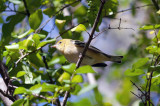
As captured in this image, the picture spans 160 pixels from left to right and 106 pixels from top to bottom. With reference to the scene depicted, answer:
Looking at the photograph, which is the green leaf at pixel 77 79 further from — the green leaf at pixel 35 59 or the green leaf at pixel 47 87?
the green leaf at pixel 35 59

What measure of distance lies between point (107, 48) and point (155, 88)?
669 cm

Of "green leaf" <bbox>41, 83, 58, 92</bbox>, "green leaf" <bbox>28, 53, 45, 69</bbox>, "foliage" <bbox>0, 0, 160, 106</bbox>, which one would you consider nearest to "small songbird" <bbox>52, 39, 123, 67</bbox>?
"foliage" <bbox>0, 0, 160, 106</bbox>

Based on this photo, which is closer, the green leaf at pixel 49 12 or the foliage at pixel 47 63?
the foliage at pixel 47 63

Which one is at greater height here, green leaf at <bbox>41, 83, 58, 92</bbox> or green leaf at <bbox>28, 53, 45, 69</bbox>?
green leaf at <bbox>41, 83, 58, 92</bbox>

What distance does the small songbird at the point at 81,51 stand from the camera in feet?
13.1

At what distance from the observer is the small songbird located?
13.1 ft

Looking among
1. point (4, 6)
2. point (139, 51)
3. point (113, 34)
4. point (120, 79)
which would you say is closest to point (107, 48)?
point (113, 34)

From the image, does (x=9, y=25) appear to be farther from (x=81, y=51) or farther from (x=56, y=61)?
(x=81, y=51)

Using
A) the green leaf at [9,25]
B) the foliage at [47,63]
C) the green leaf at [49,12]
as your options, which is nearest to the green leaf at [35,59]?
the foliage at [47,63]

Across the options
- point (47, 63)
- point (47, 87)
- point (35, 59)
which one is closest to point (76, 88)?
point (47, 87)

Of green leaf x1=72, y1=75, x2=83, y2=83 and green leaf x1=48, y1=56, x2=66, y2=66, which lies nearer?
green leaf x1=72, y1=75, x2=83, y2=83

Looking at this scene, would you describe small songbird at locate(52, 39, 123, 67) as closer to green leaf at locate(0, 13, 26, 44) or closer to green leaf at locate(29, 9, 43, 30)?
green leaf at locate(0, 13, 26, 44)

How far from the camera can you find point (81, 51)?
13.1ft

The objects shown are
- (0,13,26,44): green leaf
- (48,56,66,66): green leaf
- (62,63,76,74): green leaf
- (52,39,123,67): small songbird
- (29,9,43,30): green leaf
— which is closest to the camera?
(62,63,76,74): green leaf
